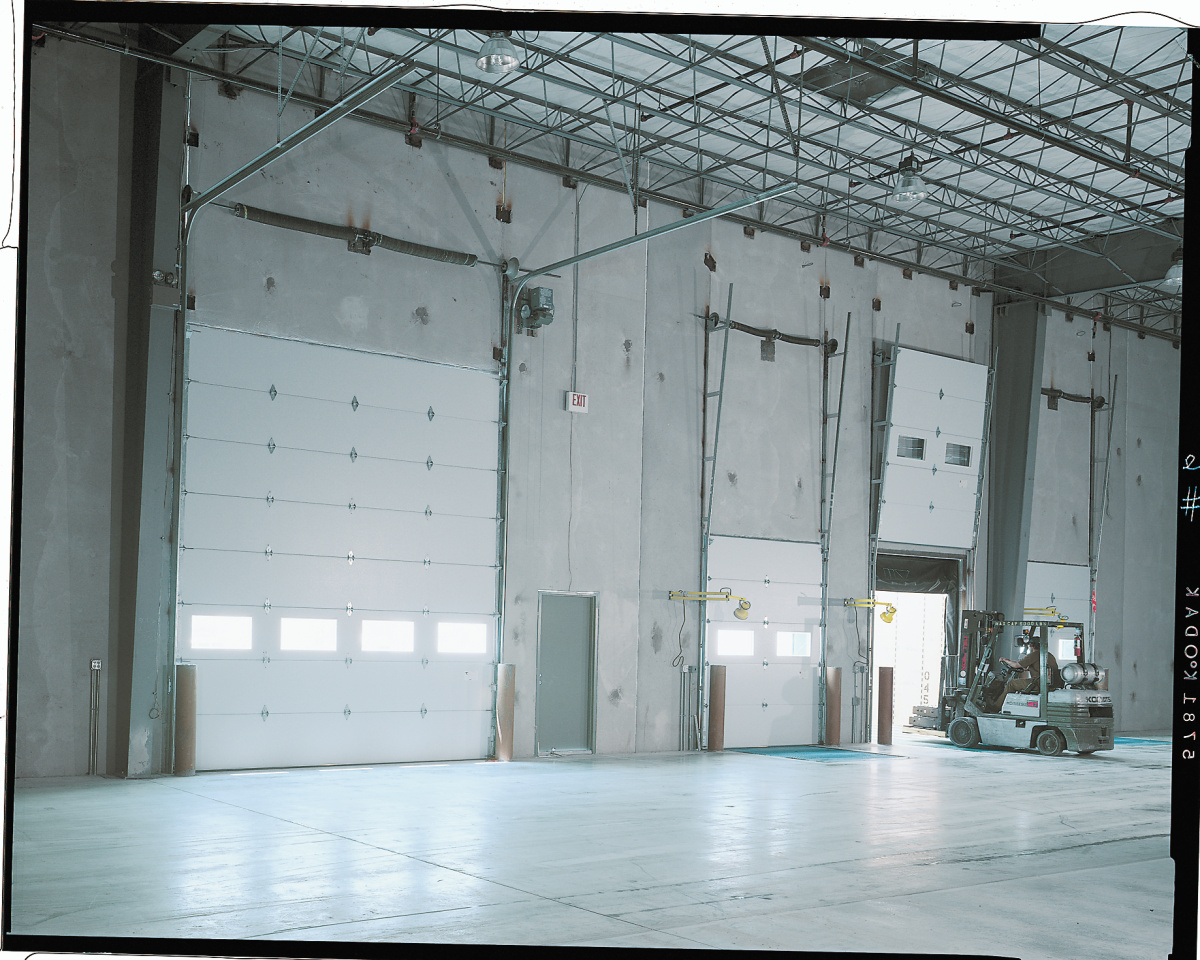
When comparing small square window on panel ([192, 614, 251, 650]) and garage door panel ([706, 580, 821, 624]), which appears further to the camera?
garage door panel ([706, 580, 821, 624])

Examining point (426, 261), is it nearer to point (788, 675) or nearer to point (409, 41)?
point (409, 41)

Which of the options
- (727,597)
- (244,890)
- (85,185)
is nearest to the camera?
(244,890)

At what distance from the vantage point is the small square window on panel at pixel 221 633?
14258 millimetres

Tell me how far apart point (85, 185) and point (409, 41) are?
4.39 meters

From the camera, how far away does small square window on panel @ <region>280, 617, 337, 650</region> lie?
14984mm

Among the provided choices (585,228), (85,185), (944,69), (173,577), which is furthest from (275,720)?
(944,69)

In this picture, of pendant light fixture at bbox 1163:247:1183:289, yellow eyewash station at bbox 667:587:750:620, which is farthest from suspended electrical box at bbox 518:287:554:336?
pendant light fixture at bbox 1163:247:1183:289

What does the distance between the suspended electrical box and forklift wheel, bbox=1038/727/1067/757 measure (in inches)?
441

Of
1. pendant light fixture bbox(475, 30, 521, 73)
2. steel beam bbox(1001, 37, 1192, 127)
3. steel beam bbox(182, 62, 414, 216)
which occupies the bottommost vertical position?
steel beam bbox(182, 62, 414, 216)

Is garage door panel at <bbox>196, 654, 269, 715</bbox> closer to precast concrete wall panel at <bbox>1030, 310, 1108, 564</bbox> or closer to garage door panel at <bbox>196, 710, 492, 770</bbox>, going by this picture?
garage door panel at <bbox>196, 710, 492, 770</bbox>

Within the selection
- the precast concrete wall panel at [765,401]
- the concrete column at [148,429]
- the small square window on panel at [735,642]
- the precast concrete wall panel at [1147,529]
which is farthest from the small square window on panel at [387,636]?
the precast concrete wall panel at [1147,529]

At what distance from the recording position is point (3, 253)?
658 centimetres

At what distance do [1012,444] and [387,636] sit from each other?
14422mm

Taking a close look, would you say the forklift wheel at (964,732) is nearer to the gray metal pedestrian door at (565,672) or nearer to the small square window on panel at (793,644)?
the small square window on panel at (793,644)
